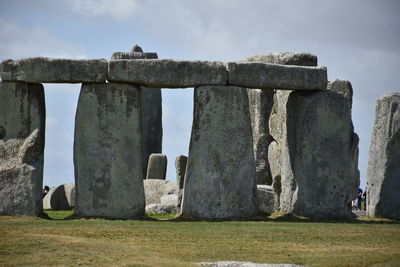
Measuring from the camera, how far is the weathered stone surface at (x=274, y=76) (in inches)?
1105

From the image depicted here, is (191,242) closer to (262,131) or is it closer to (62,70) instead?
(62,70)

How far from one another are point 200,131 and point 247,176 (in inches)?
58.9

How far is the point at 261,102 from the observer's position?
109 ft

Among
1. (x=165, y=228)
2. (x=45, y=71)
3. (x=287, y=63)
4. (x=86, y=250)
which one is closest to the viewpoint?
(x=86, y=250)

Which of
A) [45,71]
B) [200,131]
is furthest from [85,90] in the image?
[200,131]

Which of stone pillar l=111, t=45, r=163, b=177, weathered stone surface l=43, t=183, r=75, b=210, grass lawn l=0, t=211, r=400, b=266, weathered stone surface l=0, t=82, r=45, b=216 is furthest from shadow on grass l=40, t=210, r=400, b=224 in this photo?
stone pillar l=111, t=45, r=163, b=177

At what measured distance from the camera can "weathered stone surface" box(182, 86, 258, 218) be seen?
2784cm

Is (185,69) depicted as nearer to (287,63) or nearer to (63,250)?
(287,63)

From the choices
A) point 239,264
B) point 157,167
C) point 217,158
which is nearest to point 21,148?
point 217,158

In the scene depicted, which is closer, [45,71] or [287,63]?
[45,71]

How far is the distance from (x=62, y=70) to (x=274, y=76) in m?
4.83

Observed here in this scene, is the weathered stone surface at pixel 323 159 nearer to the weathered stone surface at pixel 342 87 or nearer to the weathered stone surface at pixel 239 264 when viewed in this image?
the weathered stone surface at pixel 342 87

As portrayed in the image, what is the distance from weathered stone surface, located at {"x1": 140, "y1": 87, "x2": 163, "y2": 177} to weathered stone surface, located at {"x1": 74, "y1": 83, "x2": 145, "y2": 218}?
12565 mm

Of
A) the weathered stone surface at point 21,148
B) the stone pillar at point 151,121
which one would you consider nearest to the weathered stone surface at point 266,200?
the weathered stone surface at point 21,148
